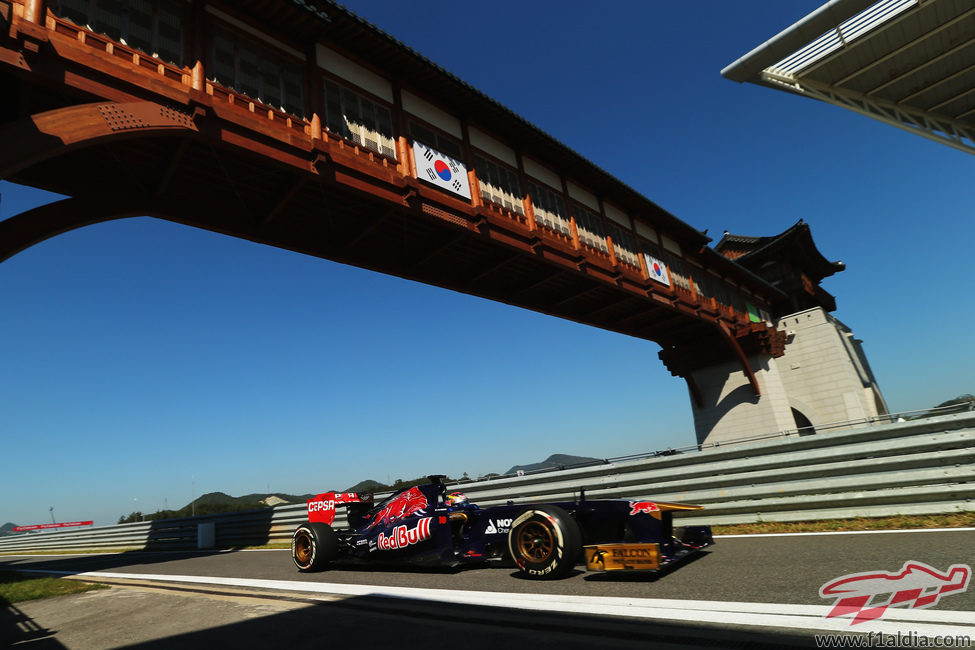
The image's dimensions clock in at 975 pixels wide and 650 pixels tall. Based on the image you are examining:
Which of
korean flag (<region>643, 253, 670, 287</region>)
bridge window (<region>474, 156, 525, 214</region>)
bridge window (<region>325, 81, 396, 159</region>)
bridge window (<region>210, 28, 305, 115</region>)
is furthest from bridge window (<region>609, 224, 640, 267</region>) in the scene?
bridge window (<region>210, 28, 305, 115</region>)

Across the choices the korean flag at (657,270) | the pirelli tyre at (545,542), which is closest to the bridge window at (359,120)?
the pirelli tyre at (545,542)

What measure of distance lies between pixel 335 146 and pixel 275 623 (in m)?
8.44

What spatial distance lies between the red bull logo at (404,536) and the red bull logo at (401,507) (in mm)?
188

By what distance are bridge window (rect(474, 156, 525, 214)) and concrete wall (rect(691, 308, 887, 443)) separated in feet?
58.6

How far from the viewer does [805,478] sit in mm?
Result: 7230

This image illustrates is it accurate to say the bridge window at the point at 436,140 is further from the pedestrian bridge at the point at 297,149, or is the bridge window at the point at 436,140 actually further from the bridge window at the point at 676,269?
the bridge window at the point at 676,269

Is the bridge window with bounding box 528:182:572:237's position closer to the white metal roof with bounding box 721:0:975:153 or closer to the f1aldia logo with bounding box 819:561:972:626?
the white metal roof with bounding box 721:0:975:153

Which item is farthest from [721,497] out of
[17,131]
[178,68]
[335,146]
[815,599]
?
[178,68]

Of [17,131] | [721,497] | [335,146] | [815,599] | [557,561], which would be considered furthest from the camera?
[335,146]

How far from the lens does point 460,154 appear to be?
12.9m

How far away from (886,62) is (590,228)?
9.28 meters

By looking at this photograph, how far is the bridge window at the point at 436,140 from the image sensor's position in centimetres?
1191

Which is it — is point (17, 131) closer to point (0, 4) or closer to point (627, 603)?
point (0, 4)

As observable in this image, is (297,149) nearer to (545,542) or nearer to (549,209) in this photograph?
(545,542)
